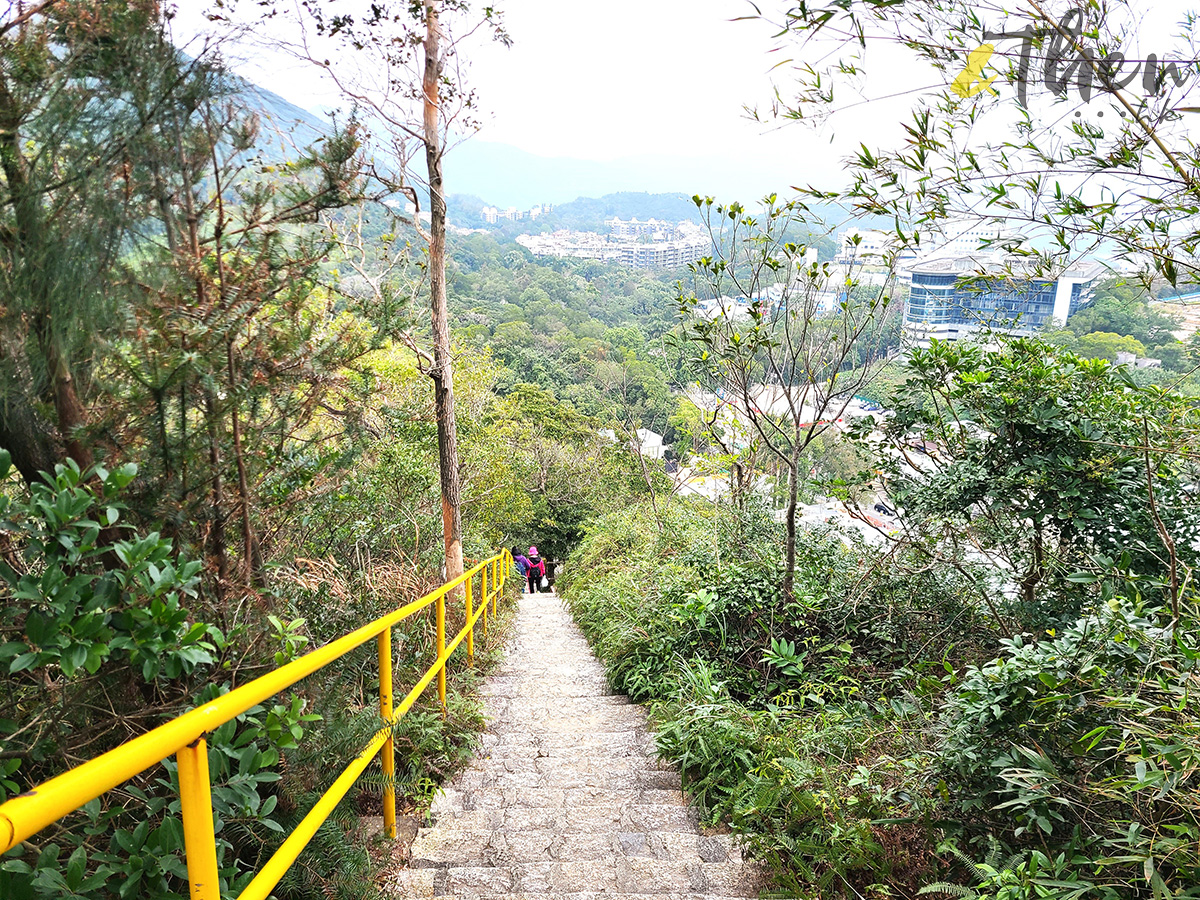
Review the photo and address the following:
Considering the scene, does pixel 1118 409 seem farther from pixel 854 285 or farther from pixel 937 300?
pixel 854 285

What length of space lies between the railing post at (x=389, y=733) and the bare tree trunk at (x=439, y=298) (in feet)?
15.4

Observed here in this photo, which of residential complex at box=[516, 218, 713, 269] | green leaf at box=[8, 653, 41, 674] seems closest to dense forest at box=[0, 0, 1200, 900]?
green leaf at box=[8, 653, 41, 674]

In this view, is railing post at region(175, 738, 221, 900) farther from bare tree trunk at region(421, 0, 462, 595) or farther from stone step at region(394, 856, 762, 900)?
bare tree trunk at region(421, 0, 462, 595)

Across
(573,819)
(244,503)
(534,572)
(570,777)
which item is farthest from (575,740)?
(534,572)

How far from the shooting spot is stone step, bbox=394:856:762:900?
7.55 ft

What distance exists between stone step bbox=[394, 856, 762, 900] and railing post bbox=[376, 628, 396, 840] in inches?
7.6

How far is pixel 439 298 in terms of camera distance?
7.54 metres

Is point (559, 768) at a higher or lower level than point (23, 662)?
lower

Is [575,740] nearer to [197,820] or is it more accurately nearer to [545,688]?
[545,688]

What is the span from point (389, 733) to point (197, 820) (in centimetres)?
123

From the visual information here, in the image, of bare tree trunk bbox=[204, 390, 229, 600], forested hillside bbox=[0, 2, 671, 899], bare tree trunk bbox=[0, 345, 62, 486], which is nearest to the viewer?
forested hillside bbox=[0, 2, 671, 899]

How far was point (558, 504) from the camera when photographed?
61.9ft

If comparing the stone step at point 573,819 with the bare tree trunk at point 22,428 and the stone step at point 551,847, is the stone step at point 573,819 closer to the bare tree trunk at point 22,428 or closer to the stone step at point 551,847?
the stone step at point 551,847

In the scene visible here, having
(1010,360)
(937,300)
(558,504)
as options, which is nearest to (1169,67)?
(1010,360)
